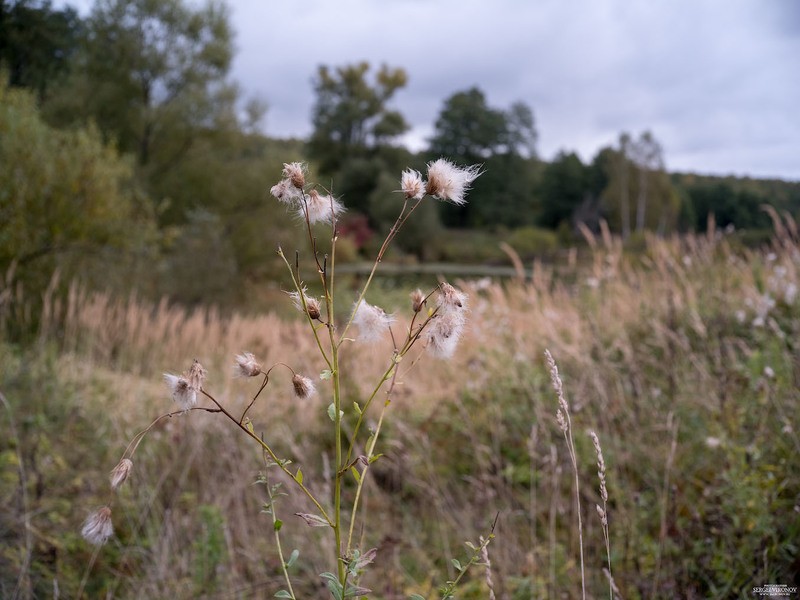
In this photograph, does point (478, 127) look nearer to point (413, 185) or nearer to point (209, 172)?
point (209, 172)

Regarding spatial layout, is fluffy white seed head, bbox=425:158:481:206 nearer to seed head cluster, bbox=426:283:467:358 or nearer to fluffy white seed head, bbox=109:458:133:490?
seed head cluster, bbox=426:283:467:358

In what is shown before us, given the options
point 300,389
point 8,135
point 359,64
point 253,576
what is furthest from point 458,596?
point 359,64

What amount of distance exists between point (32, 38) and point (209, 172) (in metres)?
13.7

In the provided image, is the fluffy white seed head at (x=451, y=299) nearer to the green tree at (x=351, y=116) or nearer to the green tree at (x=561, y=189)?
the green tree at (x=561, y=189)

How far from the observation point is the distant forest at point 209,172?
6.92m

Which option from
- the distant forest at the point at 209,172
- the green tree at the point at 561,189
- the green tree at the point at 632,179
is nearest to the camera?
the distant forest at the point at 209,172

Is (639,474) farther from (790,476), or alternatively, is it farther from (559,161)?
(559,161)

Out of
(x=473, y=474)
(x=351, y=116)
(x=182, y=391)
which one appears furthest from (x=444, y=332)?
(x=351, y=116)

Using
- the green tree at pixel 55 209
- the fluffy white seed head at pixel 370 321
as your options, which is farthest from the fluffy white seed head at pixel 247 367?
the green tree at pixel 55 209

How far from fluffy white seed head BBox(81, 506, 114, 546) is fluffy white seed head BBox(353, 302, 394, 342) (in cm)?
43

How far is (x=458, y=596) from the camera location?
2.47m

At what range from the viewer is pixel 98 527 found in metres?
0.88

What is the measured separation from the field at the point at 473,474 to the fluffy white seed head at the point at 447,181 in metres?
0.26

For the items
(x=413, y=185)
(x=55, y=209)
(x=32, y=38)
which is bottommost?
(x=55, y=209)
